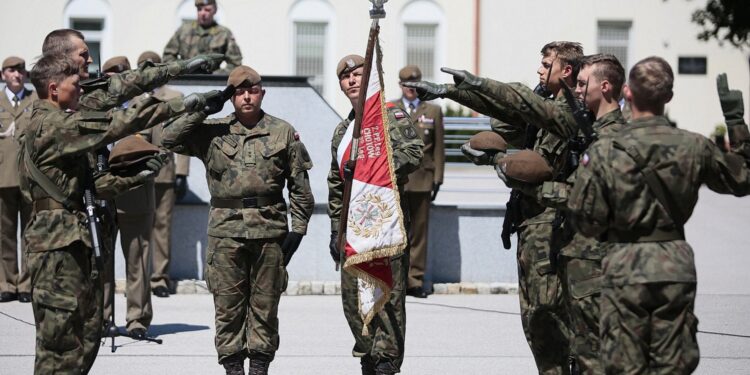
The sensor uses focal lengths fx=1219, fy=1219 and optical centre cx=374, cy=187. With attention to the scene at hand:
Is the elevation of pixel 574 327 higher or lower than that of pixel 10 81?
lower

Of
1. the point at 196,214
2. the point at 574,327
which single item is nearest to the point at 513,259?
the point at 196,214

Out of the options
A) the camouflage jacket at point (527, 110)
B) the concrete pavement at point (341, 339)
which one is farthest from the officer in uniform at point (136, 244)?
the camouflage jacket at point (527, 110)

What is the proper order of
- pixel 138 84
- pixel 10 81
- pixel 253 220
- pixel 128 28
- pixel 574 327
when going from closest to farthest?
pixel 574 327 → pixel 138 84 → pixel 253 220 → pixel 10 81 → pixel 128 28

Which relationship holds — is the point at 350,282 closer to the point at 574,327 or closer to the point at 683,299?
the point at 574,327

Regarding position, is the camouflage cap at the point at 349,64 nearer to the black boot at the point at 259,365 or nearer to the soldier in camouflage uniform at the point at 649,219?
the black boot at the point at 259,365

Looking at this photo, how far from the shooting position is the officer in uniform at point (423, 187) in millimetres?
13273

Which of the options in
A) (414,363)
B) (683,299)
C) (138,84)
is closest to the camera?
(683,299)

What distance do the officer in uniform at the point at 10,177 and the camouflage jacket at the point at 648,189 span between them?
8.32 metres

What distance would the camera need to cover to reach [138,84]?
7496 millimetres

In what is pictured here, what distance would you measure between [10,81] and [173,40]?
8.91 feet

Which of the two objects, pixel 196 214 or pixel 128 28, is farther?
pixel 128 28

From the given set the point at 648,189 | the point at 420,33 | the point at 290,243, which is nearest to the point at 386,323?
the point at 290,243

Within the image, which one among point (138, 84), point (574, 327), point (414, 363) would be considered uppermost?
point (138, 84)

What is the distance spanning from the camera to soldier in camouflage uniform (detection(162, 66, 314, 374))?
8.38 meters
